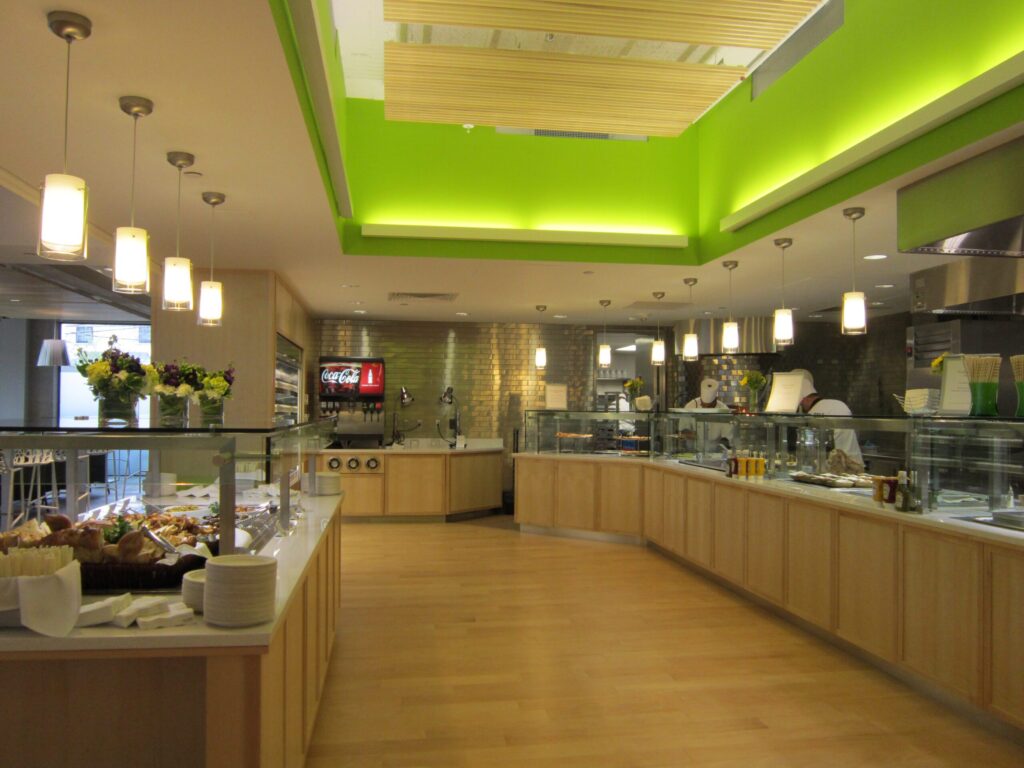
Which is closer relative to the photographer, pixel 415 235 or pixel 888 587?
pixel 888 587

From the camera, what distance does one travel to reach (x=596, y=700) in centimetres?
340

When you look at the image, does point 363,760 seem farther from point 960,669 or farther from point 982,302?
point 982,302

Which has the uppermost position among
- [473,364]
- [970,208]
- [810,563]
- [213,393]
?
[970,208]

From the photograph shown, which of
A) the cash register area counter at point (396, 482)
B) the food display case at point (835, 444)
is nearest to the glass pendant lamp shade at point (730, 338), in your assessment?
the food display case at point (835, 444)

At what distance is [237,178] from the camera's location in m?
3.93

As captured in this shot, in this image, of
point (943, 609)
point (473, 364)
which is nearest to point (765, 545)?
point (943, 609)

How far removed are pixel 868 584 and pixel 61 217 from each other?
4.20m

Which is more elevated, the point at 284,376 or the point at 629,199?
the point at 629,199

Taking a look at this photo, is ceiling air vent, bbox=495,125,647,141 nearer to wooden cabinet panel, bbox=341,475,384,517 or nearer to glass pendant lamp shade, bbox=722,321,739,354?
A: glass pendant lamp shade, bbox=722,321,739,354

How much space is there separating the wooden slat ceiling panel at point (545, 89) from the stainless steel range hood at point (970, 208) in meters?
1.41

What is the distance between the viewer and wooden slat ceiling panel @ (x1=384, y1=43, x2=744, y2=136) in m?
4.16

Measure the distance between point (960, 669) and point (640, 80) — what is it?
372 centimetres

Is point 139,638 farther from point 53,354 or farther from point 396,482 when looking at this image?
point 53,354

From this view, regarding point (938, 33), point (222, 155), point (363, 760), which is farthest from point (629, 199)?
point (363, 760)
